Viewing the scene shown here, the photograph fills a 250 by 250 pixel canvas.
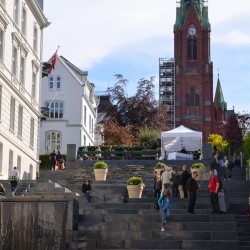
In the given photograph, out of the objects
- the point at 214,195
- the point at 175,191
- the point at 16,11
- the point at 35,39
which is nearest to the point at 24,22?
the point at 16,11

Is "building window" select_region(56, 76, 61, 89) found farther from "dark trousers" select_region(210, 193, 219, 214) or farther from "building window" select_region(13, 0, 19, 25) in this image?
"dark trousers" select_region(210, 193, 219, 214)

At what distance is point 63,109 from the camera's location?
74.1 meters

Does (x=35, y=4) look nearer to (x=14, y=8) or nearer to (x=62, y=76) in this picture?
(x=14, y=8)

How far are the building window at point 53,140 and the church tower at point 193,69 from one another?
169 ft

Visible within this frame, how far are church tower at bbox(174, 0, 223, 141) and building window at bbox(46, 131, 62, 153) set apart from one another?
51.4m

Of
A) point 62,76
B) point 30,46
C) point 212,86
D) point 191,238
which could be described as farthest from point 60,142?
point 212,86

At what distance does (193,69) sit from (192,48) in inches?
192

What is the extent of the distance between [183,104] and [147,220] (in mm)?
104542

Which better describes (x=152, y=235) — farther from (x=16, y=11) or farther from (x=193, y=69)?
(x=193, y=69)

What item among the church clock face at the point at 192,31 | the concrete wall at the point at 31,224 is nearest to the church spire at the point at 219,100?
the church clock face at the point at 192,31

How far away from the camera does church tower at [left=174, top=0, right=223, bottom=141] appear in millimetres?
126875

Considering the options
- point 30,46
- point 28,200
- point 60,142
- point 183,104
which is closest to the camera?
point 28,200

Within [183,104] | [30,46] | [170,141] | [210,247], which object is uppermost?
[183,104]

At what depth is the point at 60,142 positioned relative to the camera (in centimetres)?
7312
